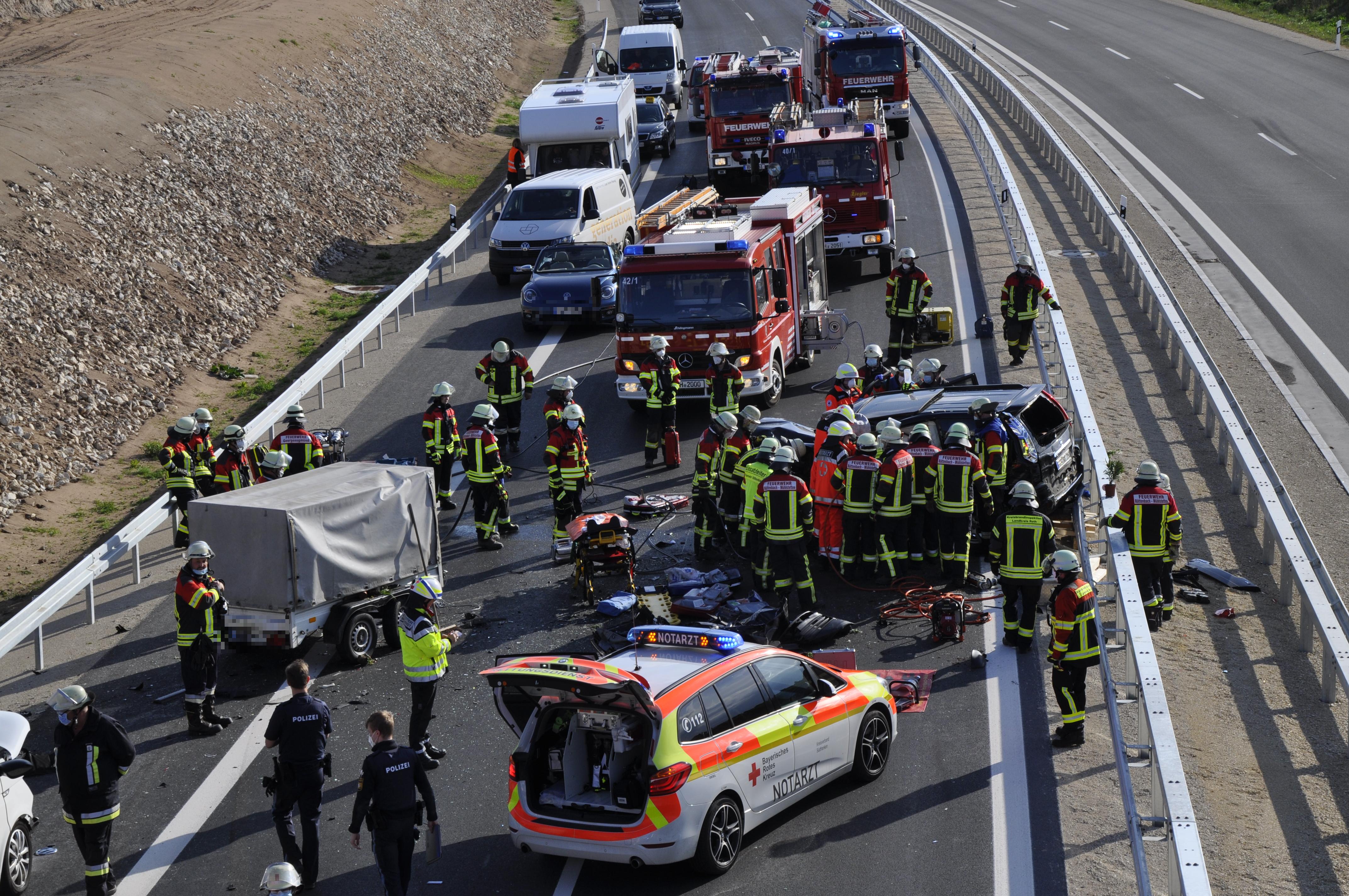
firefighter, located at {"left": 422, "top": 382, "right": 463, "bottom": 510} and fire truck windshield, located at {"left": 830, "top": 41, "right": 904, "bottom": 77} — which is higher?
fire truck windshield, located at {"left": 830, "top": 41, "right": 904, "bottom": 77}

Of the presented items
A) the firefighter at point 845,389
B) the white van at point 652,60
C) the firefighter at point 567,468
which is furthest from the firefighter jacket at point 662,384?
the white van at point 652,60

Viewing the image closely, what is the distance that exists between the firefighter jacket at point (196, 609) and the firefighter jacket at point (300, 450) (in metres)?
4.48

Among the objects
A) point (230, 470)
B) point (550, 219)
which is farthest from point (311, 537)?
point (550, 219)

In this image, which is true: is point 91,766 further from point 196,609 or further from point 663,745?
point 663,745

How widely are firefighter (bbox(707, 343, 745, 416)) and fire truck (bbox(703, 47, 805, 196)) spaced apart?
14944 mm

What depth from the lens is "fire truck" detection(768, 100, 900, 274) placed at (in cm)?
2702

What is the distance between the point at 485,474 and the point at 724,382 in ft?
13.2

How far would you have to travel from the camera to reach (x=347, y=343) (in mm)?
23344

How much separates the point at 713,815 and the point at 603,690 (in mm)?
1219

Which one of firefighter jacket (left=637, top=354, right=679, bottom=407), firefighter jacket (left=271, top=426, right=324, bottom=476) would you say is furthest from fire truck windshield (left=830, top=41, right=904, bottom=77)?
firefighter jacket (left=271, top=426, right=324, bottom=476)

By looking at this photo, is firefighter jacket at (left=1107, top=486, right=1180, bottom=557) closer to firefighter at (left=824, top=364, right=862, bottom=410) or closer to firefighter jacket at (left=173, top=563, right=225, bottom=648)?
firefighter at (left=824, top=364, right=862, bottom=410)

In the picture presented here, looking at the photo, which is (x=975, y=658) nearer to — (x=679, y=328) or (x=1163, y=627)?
(x=1163, y=627)

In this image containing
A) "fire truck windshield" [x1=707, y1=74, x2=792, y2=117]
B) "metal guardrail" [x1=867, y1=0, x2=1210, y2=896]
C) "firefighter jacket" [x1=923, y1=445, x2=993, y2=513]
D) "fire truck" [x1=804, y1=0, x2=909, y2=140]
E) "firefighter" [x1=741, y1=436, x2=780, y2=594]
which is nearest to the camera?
"metal guardrail" [x1=867, y1=0, x2=1210, y2=896]

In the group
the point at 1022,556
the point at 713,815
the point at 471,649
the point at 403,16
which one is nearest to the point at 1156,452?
the point at 1022,556
